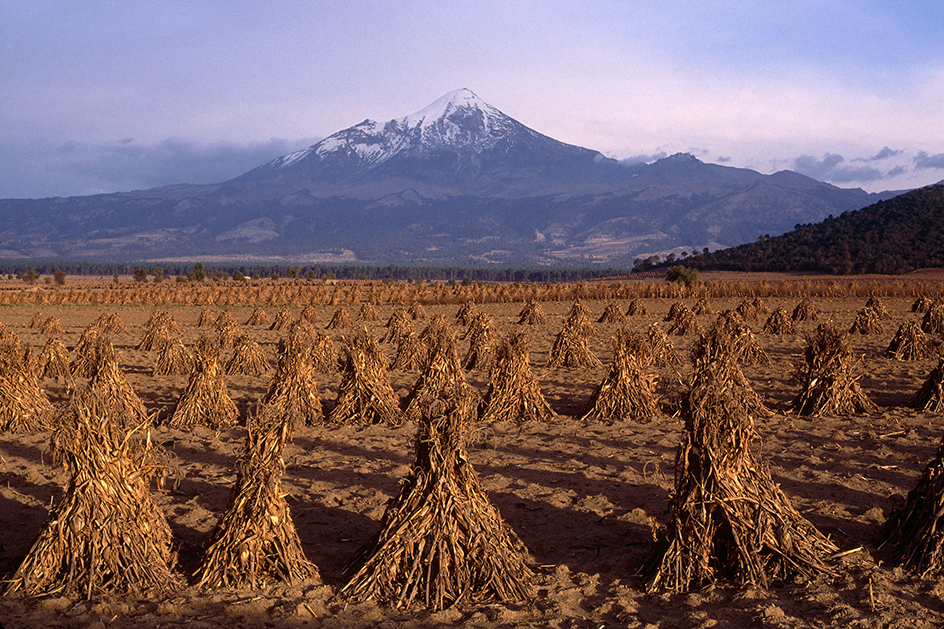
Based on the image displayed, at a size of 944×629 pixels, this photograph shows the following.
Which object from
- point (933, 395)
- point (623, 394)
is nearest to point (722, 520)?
point (623, 394)

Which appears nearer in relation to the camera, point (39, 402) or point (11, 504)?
point (11, 504)

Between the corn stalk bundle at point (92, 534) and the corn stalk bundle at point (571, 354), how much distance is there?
31.0 ft

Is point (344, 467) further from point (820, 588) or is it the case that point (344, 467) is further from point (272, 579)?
point (820, 588)

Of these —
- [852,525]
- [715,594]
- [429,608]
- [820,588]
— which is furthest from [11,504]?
[852,525]

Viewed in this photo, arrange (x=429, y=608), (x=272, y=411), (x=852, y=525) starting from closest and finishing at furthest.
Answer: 1. (x=429, y=608)
2. (x=272, y=411)
3. (x=852, y=525)

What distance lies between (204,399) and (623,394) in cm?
549

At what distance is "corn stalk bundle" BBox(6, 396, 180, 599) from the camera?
4605mm

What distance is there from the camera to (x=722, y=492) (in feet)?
15.4

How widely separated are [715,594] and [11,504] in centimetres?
594

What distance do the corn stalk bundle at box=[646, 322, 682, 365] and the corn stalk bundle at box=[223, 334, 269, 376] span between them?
7.19 m

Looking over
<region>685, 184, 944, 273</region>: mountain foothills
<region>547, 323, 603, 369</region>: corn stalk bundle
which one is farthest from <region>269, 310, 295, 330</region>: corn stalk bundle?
<region>685, 184, 944, 273</region>: mountain foothills

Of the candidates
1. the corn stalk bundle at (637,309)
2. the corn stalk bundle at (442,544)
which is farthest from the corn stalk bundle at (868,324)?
the corn stalk bundle at (442,544)

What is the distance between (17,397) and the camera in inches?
348

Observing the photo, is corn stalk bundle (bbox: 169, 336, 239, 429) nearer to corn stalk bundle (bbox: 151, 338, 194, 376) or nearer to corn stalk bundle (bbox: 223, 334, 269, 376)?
corn stalk bundle (bbox: 223, 334, 269, 376)
